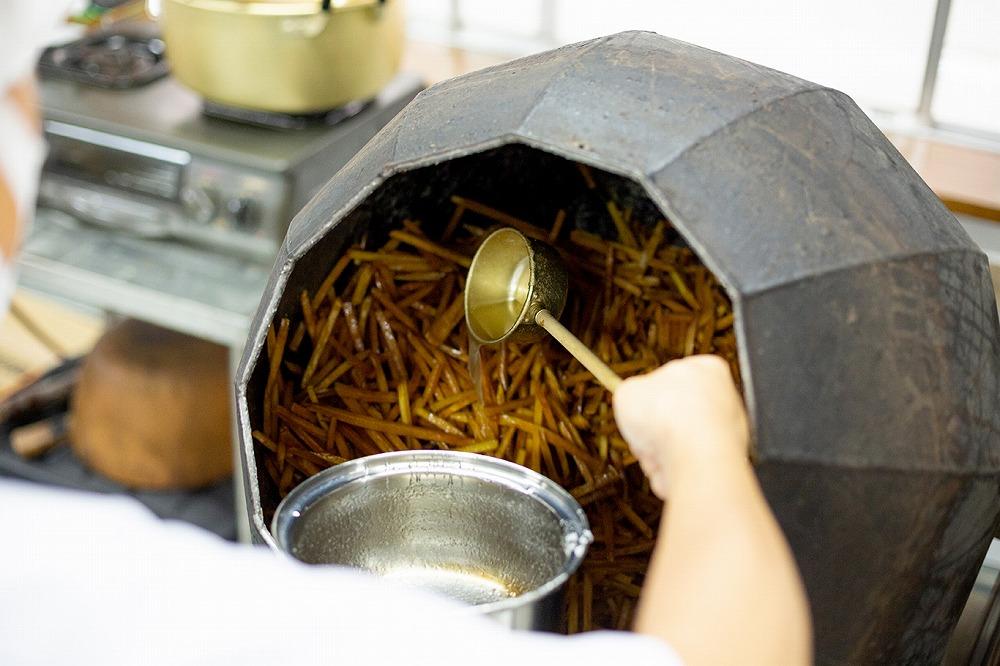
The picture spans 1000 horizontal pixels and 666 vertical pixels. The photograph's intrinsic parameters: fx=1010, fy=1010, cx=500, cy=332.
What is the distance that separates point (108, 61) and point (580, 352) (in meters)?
1.63

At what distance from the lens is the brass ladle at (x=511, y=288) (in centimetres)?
98

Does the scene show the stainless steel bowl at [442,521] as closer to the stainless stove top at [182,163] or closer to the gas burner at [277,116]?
the stainless stove top at [182,163]

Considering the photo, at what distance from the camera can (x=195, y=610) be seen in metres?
0.46

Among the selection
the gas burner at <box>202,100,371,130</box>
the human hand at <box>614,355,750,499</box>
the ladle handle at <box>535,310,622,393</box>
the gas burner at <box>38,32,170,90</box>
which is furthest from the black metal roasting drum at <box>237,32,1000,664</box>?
the gas burner at <box>38,32,170,90</box>

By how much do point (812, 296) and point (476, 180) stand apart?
534mm

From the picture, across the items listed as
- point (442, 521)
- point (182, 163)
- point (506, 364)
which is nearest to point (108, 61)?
point (182, 163)

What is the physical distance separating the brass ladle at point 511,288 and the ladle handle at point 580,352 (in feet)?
0.07

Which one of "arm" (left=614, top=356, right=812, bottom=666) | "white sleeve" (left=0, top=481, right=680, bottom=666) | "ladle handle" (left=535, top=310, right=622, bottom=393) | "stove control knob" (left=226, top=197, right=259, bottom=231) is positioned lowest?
"stove control knob" (left=226, top=197, right=259, bottom=231)

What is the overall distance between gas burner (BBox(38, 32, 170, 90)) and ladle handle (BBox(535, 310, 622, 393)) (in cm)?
141

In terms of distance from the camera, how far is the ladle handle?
0.79 metres

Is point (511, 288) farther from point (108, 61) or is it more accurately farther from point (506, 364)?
point (108, 61)

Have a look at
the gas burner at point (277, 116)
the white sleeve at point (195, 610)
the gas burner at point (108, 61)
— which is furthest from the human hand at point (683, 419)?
the gas burner at point (108, 61)

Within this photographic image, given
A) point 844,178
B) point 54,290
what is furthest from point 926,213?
point 54,290

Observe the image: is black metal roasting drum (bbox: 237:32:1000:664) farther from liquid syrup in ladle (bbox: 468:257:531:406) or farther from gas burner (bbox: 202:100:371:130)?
gas burner (bbox: 202:100:371:130)
